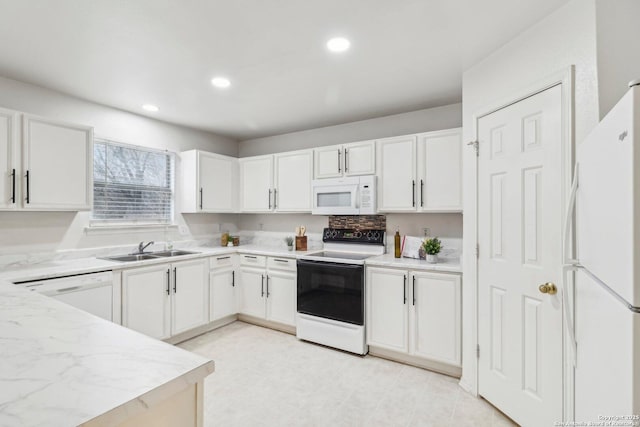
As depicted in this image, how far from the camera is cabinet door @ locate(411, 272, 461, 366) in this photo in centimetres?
261

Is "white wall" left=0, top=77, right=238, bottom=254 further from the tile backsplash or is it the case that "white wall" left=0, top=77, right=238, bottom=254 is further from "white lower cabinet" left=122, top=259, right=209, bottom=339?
the tile backsplash

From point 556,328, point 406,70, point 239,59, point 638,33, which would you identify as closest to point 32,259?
point 239,59

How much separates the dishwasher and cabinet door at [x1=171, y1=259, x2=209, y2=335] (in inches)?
25.0

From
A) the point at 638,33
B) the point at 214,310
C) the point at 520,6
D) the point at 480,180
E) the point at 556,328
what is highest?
the point at 520,6

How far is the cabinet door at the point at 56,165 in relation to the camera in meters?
2.50

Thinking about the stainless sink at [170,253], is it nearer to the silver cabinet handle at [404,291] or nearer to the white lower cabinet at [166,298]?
the white lower cabinet at [166,298]

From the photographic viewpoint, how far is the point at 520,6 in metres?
1.72

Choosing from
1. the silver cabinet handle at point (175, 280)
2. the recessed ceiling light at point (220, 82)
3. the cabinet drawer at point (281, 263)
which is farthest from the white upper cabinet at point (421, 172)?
the silver cabinet handle at point (175, 280)

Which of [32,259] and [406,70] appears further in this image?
[32,259]

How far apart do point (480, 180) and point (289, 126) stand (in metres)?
2.60

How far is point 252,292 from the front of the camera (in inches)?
151

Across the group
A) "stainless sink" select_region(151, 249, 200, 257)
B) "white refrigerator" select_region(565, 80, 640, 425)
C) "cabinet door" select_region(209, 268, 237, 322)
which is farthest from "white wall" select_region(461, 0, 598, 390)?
"stainless sink" select_region(151, 249, 200, 257)

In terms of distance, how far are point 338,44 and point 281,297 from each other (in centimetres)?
262

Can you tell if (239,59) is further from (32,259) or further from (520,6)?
(32,259)
